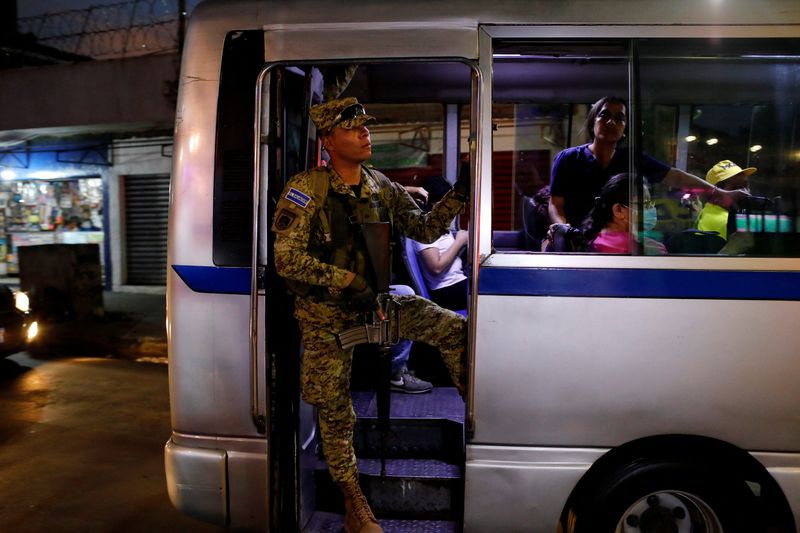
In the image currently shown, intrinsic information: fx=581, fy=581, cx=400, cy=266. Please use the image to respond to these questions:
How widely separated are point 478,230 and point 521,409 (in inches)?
31.6

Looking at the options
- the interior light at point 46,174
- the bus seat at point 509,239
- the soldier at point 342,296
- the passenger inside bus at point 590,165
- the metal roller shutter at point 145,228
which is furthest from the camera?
the interior light at point 46,174

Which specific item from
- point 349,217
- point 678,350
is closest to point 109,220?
point 349,217

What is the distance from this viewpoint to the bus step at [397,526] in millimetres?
2766

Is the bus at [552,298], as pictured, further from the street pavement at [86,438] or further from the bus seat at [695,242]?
the street pavement at [86,438]

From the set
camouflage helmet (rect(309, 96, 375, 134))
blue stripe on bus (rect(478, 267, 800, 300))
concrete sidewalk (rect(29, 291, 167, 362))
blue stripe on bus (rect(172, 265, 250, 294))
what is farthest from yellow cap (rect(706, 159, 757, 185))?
concrete sidewalk (rect(29, 291, 167, 362))

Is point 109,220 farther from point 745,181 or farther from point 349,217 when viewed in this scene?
point 745,181

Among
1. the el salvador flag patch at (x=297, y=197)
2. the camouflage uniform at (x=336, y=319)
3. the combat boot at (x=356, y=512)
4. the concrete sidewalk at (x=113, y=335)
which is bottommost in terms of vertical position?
the concrete sidewalk at (x=113, y=335)

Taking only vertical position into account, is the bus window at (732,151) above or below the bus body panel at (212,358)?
above

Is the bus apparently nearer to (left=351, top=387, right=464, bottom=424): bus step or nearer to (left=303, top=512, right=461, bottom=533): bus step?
(left=303, top=512, right=461, bottom=533): bus step

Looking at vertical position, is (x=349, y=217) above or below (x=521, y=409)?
above

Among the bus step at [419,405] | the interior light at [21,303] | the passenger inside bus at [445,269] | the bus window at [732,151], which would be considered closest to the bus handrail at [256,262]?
the bus step at [419,405]

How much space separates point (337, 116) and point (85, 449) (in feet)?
12.1

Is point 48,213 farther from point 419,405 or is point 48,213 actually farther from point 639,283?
point 639,283

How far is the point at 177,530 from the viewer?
136 inches
